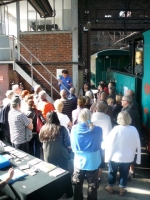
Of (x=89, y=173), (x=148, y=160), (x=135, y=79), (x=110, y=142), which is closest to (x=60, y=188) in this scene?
(x=89, y=173)

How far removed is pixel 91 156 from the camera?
351 cm

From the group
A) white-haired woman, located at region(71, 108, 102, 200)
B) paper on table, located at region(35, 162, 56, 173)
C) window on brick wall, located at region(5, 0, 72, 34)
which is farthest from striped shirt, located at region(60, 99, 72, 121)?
window on brick wall, located at region(5, 0, 72, 34)

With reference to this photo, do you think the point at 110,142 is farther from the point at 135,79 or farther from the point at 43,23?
the point at 43,23

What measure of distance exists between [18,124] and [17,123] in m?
0.03

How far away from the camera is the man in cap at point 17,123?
4.31 m

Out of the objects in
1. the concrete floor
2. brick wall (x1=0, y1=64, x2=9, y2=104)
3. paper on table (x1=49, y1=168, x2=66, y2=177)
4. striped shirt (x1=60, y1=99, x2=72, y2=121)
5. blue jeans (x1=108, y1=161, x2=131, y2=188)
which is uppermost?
brick wall (x1=0, y1=64, x2=9, y2=104)

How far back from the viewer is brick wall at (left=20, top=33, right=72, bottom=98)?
32.5ft

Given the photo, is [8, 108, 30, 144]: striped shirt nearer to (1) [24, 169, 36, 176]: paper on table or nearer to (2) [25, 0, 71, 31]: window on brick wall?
(1) [24, 169, 36, 176]: paper on table

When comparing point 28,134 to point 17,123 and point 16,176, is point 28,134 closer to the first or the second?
point 17,123

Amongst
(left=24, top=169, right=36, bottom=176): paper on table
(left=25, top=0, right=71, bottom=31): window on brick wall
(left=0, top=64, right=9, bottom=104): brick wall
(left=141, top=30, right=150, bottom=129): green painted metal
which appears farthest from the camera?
(left=25, top=0, right=71, bottom=31): window on brick wall

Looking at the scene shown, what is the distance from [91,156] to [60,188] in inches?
27.5

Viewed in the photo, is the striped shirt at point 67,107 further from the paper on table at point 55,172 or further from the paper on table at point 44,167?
the paper on table at point 55,172

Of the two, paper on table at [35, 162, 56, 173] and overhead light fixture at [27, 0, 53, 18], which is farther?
overhead light fixture at [27, 0, 53, 18]

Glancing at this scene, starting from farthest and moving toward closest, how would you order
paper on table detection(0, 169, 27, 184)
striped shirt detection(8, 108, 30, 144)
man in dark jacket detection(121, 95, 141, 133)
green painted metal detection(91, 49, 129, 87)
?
green painted metal detection(91, 49, 129, 87) < man in dark jacket detection(121, 95, 141, 133) < striped shirt detection(8, 108, 30, 144) < paper on table detection(0, 169, 27, 184)
